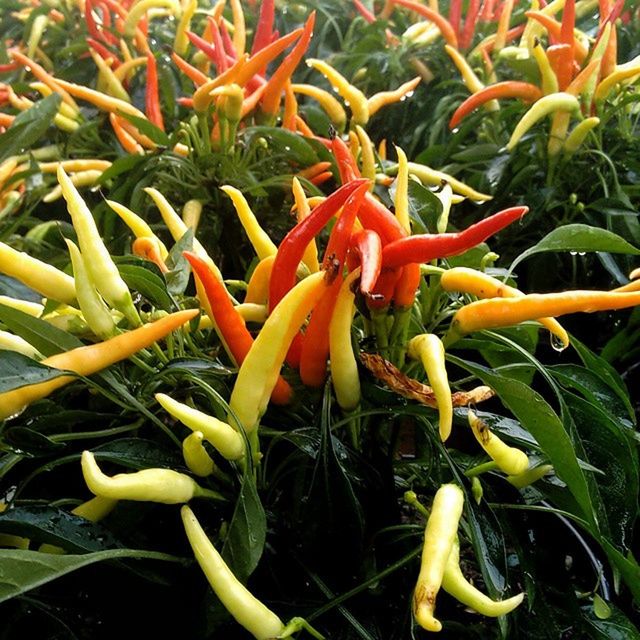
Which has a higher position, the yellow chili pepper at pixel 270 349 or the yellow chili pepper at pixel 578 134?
the yellow chili pepper at pixel 270 349

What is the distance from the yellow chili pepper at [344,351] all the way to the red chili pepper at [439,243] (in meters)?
0.03

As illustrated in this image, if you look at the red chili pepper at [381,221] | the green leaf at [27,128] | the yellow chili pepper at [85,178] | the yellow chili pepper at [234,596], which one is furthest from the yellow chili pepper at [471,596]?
the yellow chili pepper at [85,178]

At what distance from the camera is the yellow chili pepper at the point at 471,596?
0.47 meters

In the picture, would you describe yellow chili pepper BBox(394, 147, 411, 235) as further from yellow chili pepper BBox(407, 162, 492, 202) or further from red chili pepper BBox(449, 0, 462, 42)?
red chili pepper BBox(449, 0, 462, 42)

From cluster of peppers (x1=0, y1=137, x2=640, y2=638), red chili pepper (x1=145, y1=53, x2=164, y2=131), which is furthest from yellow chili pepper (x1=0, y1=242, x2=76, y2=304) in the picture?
red chili pepper (x1=145, y1=53, x2=164, y2=131)

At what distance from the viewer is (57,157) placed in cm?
128

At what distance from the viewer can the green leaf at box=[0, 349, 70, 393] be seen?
492 millimetres

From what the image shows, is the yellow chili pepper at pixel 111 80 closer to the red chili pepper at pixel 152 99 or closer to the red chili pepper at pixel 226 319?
the red chili pepper at pixel 152 99

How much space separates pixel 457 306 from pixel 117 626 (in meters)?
0.39

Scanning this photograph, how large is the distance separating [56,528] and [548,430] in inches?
13.8

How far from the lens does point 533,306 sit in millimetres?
525

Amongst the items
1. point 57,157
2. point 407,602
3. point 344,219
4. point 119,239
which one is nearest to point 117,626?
point 407,602

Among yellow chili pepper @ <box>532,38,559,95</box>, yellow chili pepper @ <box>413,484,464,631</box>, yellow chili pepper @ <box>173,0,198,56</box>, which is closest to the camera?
yellow chili pepper @ <box>413,484,464,631</box>

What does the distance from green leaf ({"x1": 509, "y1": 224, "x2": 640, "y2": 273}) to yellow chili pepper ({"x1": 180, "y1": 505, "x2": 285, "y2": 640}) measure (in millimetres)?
332
